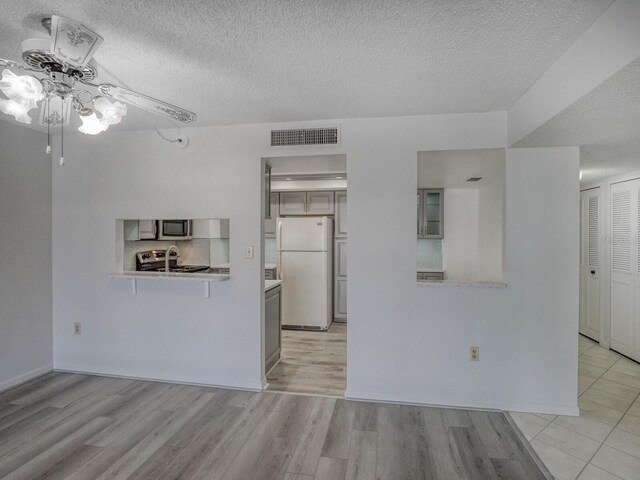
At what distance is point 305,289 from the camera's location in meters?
4.88

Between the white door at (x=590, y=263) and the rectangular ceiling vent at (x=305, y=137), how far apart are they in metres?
3.57

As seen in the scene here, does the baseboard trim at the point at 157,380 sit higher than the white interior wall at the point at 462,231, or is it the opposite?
the white interior wall at the point at 462,231

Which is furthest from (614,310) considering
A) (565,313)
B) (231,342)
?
(231,342)

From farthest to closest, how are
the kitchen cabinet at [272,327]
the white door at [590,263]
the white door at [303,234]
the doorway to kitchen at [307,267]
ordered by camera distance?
the white door at [303,234] → the white door at [590,263] → the doorway to kitchen at [307,267] → the kitchen cabinet at [272,327]

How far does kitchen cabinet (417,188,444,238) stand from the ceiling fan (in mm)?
3784

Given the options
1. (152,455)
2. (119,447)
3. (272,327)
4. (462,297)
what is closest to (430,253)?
(462,297)

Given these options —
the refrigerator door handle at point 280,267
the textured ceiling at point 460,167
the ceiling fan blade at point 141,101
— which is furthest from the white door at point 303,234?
the ceiling fan blade at point 141,101

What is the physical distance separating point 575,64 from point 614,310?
3536mm

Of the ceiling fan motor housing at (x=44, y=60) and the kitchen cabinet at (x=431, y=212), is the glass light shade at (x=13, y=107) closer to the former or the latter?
the ceiling fan motor housing at (x=44, y=60)

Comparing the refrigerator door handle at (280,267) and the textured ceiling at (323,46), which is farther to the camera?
the refrigerator door handle at (280,267)

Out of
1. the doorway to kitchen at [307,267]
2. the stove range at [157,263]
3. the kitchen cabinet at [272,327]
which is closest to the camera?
the kitchen cabinet at [272,327]

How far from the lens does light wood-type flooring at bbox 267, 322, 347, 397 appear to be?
10.1 ft

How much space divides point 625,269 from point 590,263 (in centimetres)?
60

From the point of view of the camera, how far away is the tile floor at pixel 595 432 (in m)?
1.99
